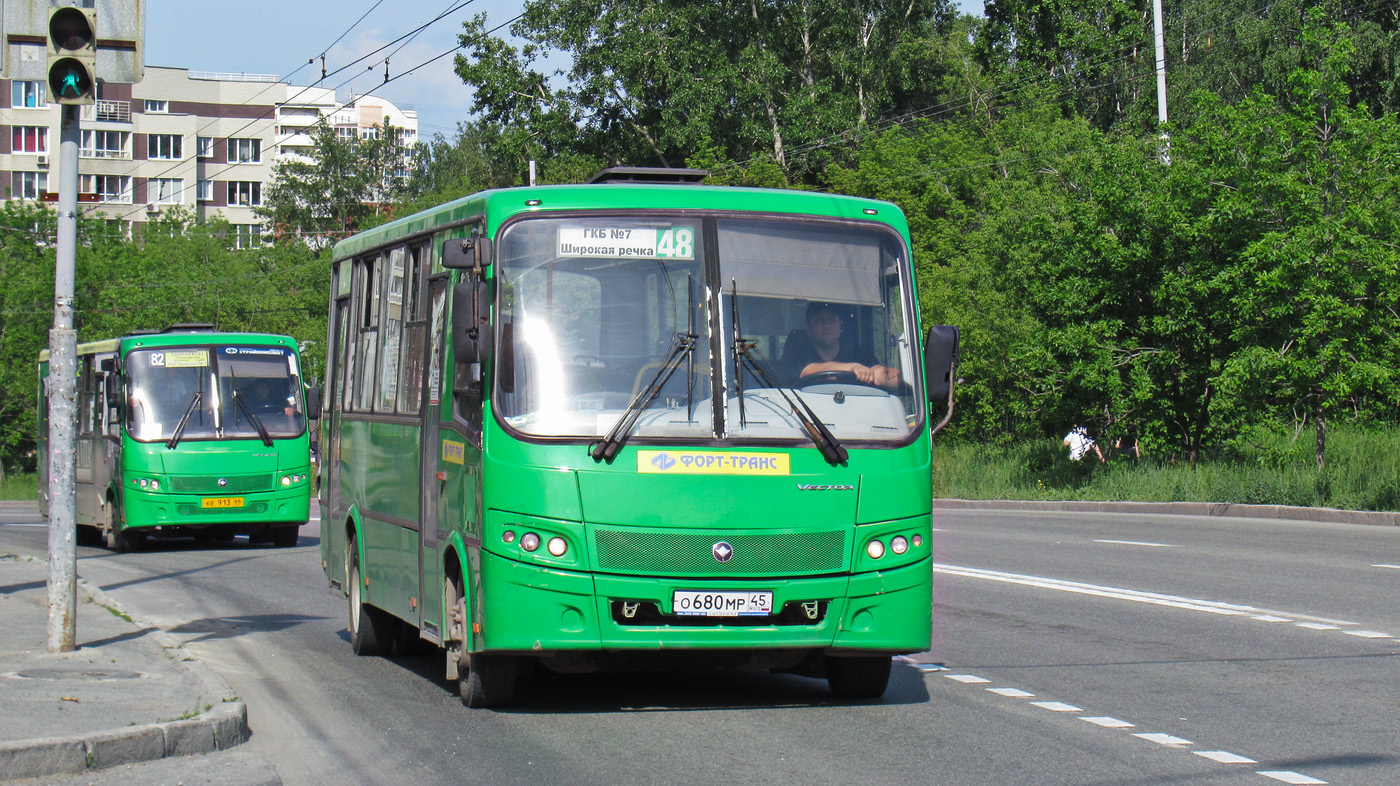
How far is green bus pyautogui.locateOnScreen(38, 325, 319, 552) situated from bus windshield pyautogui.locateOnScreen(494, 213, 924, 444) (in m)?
16.0

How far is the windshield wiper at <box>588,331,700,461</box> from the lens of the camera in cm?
800

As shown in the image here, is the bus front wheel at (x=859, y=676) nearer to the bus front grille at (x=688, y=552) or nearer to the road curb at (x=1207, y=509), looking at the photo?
the bus front grille at (x=688, y=552)

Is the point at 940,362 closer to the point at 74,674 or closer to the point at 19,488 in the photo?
the point at 74,674

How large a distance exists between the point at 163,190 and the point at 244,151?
7.25 meters

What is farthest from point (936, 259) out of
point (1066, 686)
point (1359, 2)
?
point (1066, 686)

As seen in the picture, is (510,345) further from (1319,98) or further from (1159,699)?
(1319,98)

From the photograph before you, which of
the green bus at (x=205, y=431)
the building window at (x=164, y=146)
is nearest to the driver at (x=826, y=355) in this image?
the green bus at (x=205, y=431)

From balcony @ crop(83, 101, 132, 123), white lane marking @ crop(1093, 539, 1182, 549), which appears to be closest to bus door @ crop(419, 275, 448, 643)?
white lane marking @ crop(1093, 539, 1182, 549)

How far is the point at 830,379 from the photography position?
8461 millimetres

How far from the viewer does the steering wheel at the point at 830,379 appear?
839 centimetres

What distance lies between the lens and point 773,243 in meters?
8.60

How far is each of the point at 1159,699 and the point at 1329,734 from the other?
116cm

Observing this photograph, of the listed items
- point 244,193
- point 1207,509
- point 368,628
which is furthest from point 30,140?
point 368,628

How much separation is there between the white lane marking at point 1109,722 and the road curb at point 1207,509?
1604 cm
